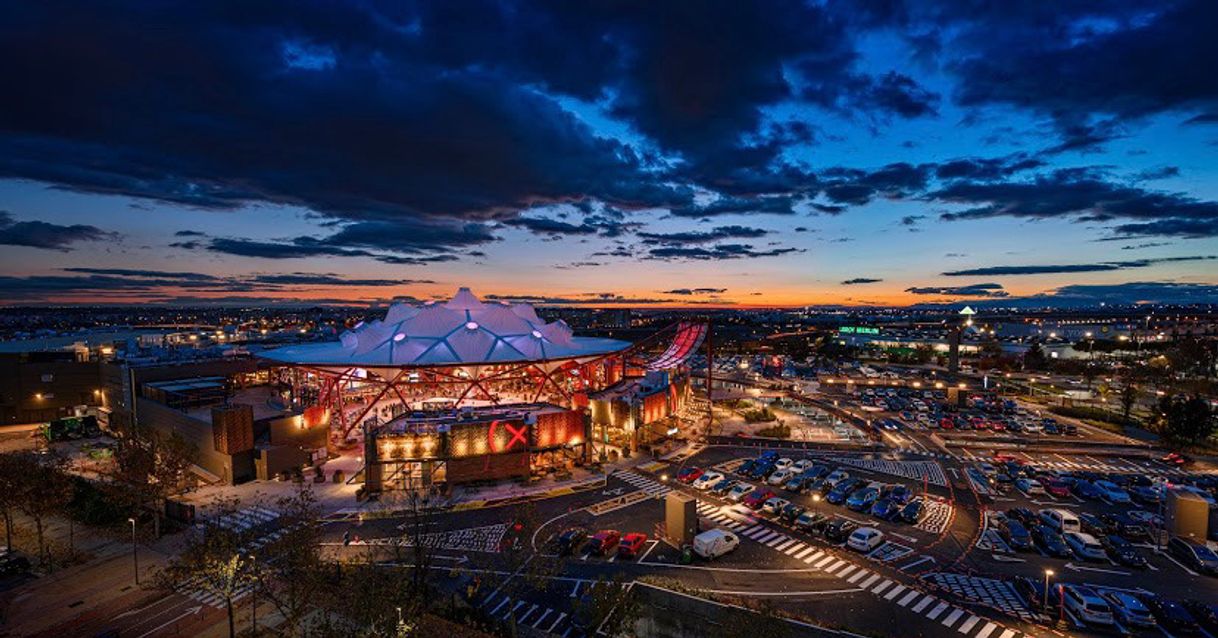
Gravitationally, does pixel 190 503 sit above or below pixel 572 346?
below

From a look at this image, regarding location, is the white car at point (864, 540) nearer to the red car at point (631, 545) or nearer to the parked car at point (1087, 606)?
the parked car at point (1087, 606)

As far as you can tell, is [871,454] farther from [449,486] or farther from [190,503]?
[190,503]

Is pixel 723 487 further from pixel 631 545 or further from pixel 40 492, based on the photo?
pixel 40 492

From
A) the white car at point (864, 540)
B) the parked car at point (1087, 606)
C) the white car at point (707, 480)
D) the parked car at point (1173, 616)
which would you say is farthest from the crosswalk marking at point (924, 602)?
the white car at point (707, 480)

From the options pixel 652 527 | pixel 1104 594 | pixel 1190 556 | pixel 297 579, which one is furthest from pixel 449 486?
pixel 1190 556

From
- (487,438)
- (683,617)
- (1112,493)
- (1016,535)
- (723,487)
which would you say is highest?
(487,438)

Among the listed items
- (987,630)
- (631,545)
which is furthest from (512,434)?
(987,630)
